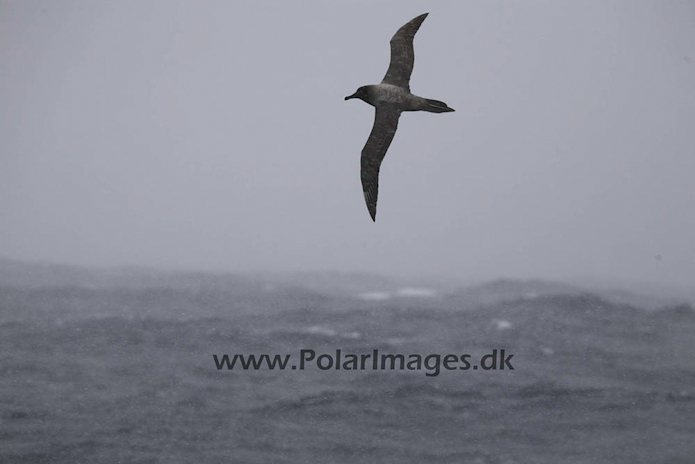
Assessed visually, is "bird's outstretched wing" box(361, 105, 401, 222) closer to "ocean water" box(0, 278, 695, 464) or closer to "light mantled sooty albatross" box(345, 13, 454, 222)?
"light mantled sooty albatross" box(345, 13, 454, 222)

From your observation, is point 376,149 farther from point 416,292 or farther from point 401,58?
point 416,292

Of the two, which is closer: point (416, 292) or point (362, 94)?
point (362, 94)

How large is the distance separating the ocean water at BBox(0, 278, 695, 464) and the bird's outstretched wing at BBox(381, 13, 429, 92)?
265 cm

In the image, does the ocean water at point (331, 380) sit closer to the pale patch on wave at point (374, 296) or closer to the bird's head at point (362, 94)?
the pale patch on wave at point (374, 296)

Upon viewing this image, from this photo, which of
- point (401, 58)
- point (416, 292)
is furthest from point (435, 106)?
point (416, 292)

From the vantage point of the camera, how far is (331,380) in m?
9.16

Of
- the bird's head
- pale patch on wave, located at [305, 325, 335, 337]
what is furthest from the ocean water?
the bird's head

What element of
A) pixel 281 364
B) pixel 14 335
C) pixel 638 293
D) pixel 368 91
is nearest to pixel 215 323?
pixel 281 364

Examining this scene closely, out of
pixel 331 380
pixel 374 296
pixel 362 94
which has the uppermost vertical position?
pixel 362 94

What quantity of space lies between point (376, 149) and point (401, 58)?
81cm

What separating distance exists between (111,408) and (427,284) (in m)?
3.46

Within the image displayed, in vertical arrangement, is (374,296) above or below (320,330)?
above

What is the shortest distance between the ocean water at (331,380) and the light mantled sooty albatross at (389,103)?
2.31 m

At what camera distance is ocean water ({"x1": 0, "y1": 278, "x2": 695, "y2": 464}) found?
8.85 metres
